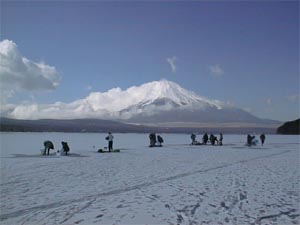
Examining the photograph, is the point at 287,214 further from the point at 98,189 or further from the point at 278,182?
the point at 98,189

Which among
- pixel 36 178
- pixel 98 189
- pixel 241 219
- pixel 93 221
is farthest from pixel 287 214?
pixel 36 178

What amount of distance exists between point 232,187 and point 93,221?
17.8ft

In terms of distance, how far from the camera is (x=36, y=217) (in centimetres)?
738

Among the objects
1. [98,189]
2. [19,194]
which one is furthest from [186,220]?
[19,194]

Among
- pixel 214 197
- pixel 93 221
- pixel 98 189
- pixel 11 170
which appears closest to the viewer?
pixel 93 221

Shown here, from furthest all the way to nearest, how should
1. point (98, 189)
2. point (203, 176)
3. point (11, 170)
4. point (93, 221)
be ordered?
point (11, 170)
point (203, 176)
point (98, 189)
point (93, 221)

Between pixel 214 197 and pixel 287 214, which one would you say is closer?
pixel 287 214

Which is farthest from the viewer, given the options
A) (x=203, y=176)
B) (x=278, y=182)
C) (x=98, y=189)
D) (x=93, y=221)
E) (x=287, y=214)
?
(x=203, y=176)

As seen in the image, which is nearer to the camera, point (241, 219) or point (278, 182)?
point (241, 219)

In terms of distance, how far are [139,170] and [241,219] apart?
774 centimetres

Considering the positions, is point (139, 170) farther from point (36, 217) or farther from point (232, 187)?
point (36, 217)

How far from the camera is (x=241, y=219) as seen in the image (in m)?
7.44

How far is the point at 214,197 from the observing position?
30.9 ft

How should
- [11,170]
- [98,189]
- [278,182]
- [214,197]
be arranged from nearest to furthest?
[214,197] → [98,189] → [278,182] → [11,170]
